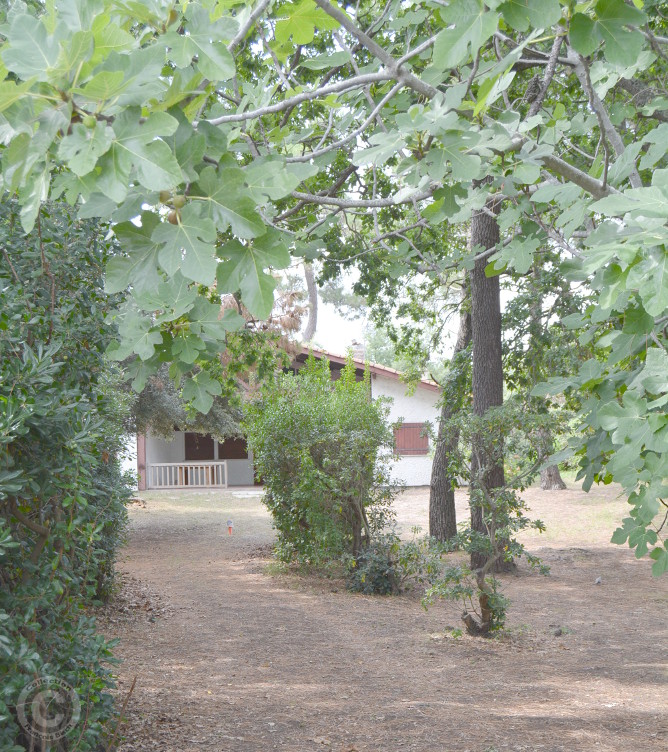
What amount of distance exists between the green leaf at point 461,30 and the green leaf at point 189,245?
76 cm

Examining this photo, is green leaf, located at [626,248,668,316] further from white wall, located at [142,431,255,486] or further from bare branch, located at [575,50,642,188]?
white wall, located at [142,431,255,486]

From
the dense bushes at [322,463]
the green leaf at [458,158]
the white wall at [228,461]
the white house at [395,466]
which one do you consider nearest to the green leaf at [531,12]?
the green leaf at [458,158]

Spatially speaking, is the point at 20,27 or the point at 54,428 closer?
the point at 20,27

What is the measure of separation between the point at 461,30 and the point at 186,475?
86.5ft

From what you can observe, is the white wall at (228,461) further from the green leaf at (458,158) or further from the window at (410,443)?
the green leaf at (458,158)

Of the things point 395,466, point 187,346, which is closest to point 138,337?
point 187,346

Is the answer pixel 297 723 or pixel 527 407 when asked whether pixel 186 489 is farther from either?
pixel 297 723

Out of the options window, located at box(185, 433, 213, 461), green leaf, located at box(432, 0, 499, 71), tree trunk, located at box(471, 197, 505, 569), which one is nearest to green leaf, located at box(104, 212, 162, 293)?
green leaf, located at box(432, 0, 499, 71)

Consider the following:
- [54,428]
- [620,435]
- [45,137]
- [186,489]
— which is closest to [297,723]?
[54,428]

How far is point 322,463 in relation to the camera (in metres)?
11.1

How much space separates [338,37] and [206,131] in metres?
2.32

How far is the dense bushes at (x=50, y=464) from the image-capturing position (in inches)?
124

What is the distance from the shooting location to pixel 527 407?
9156 millimetres

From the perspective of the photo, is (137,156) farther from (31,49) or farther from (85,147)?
(31,49)
